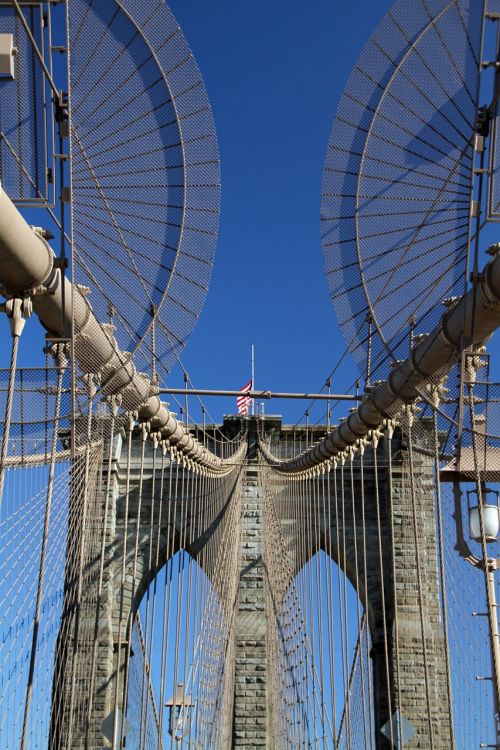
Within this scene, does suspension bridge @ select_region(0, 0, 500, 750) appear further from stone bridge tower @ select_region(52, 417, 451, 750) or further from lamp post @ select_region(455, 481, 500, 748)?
stone bridge tower @ select_region(52, 417, 451, 750)

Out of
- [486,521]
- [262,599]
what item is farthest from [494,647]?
[262,599]

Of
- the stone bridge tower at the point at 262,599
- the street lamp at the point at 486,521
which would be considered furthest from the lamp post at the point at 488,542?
the stone bridge tower at the point at 262,599

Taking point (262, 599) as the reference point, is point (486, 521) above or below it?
below

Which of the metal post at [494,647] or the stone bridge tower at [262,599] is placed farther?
the stone bridge tower at [262,599]

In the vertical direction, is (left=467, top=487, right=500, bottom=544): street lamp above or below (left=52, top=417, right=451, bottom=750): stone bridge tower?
below

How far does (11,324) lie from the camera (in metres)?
4.96

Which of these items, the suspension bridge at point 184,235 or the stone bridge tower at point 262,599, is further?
the stone bridge tower at point 262,599

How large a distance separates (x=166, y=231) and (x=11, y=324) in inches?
113

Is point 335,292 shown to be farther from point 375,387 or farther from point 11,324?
point 11,324

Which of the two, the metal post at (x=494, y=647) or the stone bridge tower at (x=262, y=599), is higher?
the stone bridge tower at (x=262, y=599)

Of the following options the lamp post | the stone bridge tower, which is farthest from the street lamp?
the stone bridge tower

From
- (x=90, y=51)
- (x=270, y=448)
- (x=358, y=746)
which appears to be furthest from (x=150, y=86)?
(x=270, y=448)

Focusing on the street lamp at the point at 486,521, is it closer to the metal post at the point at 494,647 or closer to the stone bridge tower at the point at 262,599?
the metal post at the point at 494,647

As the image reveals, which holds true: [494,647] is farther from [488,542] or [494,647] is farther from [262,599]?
[262,599]
